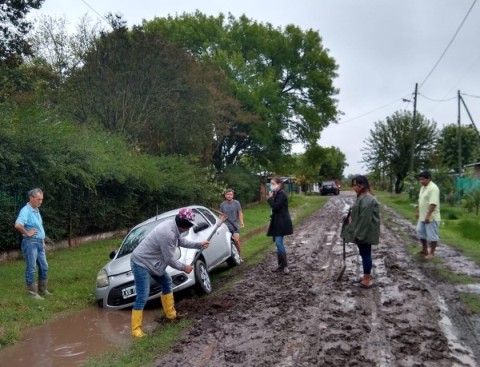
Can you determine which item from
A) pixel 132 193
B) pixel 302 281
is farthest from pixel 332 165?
pixel 302 281

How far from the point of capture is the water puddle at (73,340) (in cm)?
574

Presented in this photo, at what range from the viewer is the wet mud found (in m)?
5.15

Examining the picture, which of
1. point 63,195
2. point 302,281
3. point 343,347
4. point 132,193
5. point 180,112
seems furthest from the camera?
point 180,112

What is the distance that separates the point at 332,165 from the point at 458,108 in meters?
52.1

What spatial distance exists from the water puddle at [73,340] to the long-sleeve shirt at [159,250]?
0.99m

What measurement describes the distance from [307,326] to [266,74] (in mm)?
30943

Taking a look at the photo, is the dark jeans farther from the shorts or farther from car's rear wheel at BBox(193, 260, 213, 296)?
the shorts

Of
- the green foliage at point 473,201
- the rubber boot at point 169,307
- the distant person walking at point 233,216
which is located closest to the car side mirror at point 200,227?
the distant person walking at point 233,216

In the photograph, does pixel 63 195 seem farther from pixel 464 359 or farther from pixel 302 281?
pixel 464 359

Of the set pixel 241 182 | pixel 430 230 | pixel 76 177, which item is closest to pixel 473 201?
pixel 430 230

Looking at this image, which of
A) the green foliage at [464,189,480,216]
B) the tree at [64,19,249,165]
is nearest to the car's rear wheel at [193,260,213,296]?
the tree at [64,19,249,165]

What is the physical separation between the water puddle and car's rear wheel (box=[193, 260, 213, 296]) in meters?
0.81

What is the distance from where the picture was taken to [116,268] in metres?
8.08

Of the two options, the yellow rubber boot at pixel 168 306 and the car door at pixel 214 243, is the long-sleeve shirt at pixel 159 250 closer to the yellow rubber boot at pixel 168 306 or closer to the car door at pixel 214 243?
the yellow rubber boot at pixel 168 306
